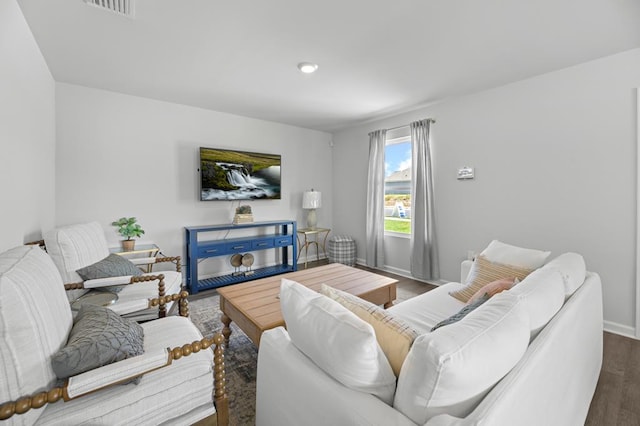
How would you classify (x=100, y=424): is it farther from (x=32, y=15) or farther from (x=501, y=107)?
(x=501, y=107)

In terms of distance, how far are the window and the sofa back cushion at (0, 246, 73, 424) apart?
396 centimetres

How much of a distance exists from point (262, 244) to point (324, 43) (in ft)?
9.09

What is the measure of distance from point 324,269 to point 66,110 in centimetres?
330

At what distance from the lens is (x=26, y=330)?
95cm

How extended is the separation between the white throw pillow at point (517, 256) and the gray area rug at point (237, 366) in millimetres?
1935

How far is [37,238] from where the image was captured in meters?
2.34

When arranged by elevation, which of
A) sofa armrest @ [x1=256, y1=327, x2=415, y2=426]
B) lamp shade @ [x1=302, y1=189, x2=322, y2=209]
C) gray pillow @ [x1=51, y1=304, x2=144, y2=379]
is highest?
lamp shade @ [x1=302, y1=189, x2=322, y2=209]

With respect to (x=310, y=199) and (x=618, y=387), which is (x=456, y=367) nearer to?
(x=618, y=387)

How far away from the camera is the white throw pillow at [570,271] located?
4.91ft

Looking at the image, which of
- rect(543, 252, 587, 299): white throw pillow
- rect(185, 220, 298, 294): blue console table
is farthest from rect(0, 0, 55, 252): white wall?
rect(543, 252, 587, 299): white throw pillow

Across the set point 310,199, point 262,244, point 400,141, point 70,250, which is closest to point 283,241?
point 262,244

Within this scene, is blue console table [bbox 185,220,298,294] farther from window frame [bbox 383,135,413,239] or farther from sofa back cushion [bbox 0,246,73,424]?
sofa back cushion [bbox 0,246,73,424]

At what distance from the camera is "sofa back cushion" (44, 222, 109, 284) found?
200cm

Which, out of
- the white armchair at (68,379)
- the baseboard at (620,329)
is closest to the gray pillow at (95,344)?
the white armchair at (68,379)
